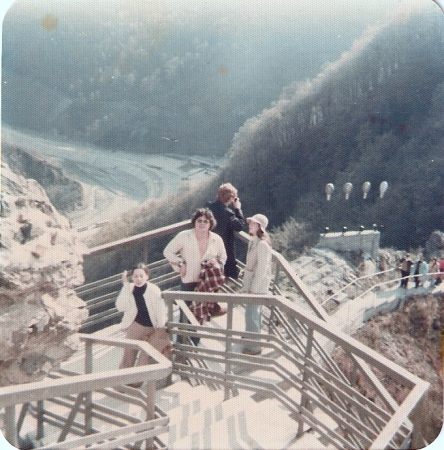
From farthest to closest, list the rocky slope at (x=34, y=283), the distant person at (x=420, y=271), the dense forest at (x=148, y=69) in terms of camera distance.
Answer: the distant person at (x=420, y=271), the dense forest at (x=148, y=69), the rocky slope at (x=34, y=283)

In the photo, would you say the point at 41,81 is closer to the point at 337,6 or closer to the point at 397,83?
the point at 337,6

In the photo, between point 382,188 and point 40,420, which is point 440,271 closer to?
point 382,188

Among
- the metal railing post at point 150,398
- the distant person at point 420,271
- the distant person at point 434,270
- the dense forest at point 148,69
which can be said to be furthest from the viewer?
the distant person at point 420,271

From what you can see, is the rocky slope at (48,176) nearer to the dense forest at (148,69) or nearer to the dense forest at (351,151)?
the dense forest at (148,69)

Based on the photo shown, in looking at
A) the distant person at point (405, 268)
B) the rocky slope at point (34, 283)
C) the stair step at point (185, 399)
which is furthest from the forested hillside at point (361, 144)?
the rocky slope at point (34, 283)

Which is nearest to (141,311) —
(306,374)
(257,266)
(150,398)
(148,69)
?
(257,266)

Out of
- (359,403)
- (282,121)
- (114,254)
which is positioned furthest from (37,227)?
(282,121)

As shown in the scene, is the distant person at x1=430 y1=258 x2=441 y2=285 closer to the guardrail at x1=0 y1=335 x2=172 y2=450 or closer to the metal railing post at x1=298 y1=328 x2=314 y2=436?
the metal railing post at x1=298 y1=328 x2=314 y2=436
